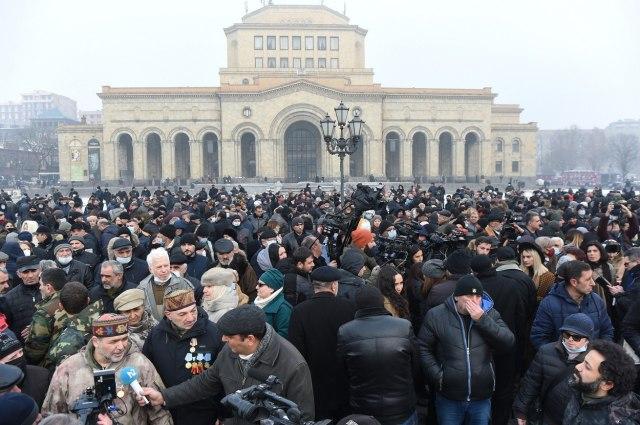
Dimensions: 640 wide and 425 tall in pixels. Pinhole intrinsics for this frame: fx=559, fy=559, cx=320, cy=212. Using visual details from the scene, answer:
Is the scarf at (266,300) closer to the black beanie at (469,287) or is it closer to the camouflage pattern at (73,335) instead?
the camouflage pattern at (73,335)

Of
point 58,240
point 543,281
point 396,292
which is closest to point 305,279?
point 396,292

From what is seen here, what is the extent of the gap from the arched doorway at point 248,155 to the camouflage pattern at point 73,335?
166ft

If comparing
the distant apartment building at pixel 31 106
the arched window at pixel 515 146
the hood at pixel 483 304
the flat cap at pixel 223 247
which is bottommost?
the hood at pixel 483 304

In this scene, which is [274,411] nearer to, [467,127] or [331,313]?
[331,313]

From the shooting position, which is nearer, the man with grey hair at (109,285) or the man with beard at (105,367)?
the man with beard at (105,367)

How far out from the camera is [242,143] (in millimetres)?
55156

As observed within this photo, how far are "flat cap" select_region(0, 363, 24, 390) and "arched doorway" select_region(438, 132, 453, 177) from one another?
5724cm

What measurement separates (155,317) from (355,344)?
7.81ft

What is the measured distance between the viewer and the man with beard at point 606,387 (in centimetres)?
360

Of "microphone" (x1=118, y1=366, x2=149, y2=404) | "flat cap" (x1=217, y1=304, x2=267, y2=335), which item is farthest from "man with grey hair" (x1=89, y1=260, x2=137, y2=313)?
"flat cap" (x1=217, y1=304, x2=267, y2=335)

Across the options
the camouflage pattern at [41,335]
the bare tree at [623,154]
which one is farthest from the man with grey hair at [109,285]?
the bare tree at [623,154]

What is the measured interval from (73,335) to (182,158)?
180 feet

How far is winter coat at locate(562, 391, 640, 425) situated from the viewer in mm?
3557

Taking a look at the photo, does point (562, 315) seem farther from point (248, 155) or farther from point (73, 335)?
point (248, 155)
